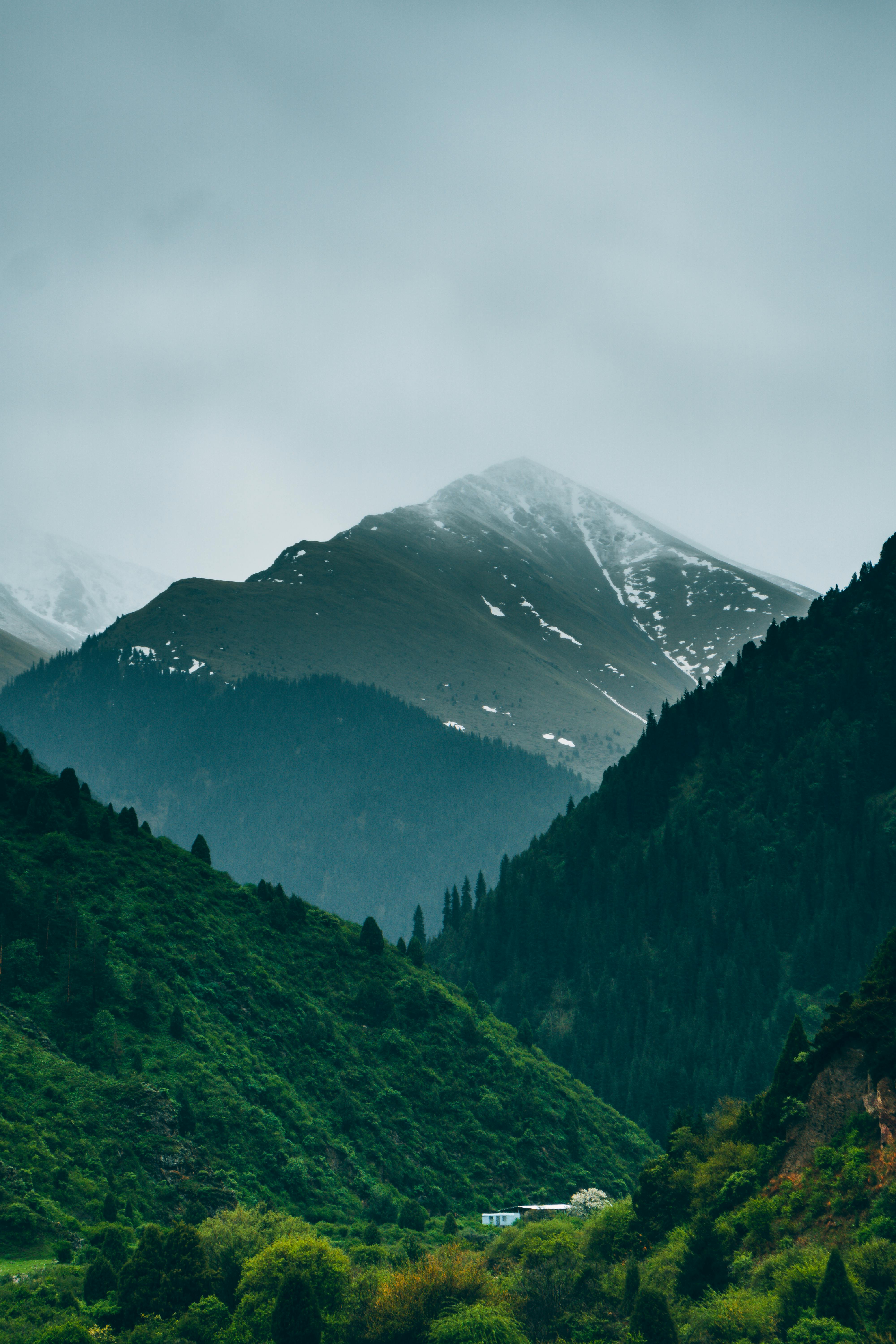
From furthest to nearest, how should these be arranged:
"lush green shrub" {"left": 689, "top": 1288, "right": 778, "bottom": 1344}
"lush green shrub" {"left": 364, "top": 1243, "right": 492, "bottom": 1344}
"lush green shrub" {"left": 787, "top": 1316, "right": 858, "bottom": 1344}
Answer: "lush green shrub" {"left": 364, "top": 1243, "right": 492, "bottom": 1344}
"lush green shrub" {"left": 689, "top": 1288, "right": 778, "bottom": 1344}
"lush green shrub" {"left": 787, "top": 1316, "right": 858, "bottom": 1344}

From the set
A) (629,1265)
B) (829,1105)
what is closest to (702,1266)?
(629,1265)

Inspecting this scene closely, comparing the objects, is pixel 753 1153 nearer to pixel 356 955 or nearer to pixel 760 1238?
pixel 760 1238

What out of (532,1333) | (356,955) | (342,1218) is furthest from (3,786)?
(532,1333)

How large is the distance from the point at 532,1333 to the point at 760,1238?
1622cm

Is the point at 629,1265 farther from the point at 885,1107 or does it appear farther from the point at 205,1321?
the point at 205,1321

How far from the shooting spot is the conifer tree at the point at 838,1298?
70.6 m

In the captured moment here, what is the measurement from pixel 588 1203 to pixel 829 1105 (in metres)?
38.2

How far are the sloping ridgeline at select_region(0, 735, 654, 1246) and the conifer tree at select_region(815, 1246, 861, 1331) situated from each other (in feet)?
158

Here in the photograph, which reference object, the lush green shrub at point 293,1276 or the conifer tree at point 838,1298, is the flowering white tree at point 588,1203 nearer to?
the lush green shrub at point 293,1276

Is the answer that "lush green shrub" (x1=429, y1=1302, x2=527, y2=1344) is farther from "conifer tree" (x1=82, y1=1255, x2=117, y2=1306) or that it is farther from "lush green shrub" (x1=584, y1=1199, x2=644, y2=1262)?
"conifer tree" (x1=82, y1=1255, x2=117, y2=1306)

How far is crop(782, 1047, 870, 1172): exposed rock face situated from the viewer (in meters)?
88.6

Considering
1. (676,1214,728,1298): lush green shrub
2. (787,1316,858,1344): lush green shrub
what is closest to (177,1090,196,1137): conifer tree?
(676,1214,728,1298): lush green shrub

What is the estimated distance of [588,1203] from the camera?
12031 cm

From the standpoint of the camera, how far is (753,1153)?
94.9m
